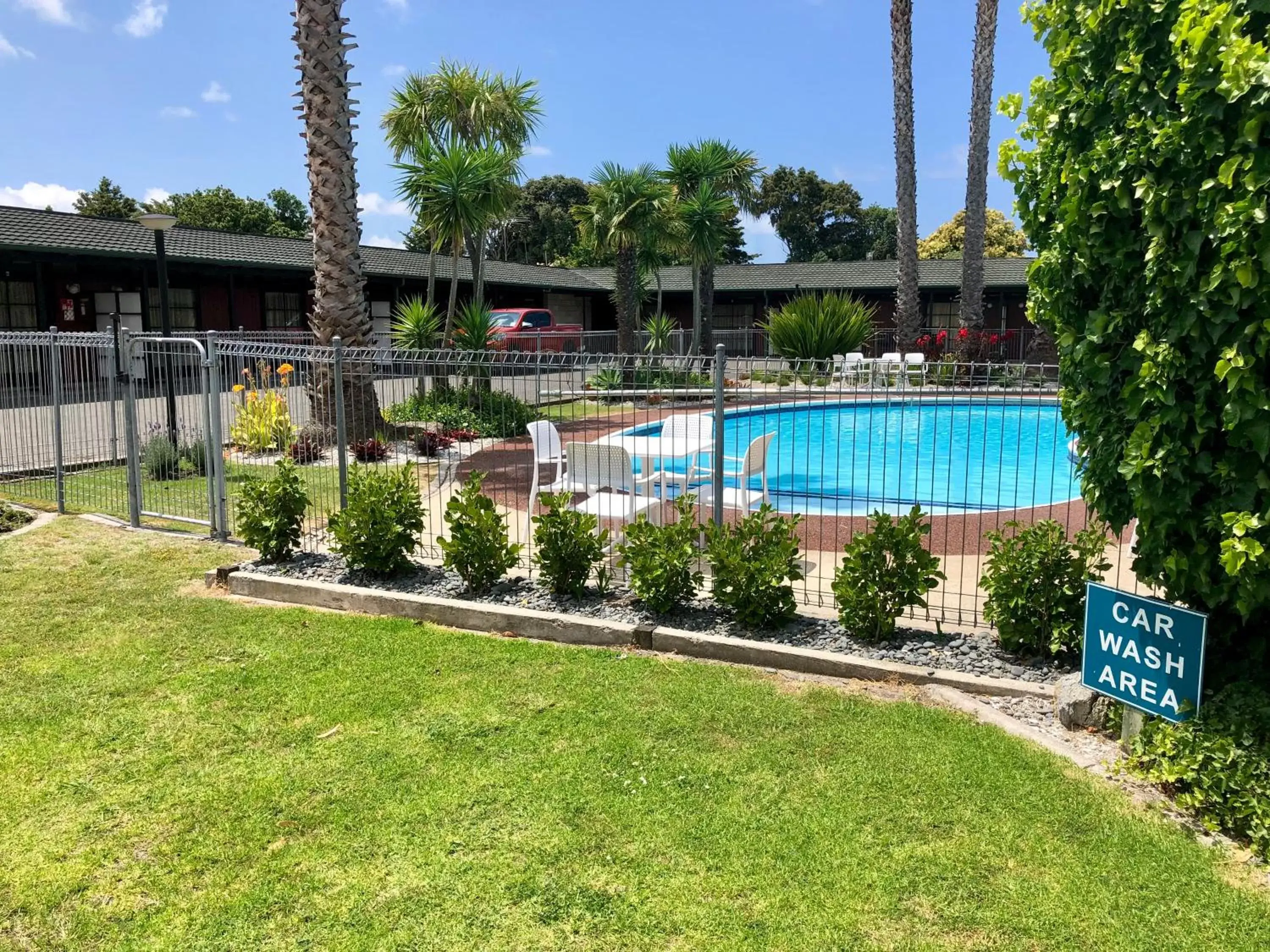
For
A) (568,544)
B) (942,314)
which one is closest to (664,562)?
(568,544)

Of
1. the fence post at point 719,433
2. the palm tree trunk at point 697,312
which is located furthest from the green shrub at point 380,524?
the palm tree trunk at point 697,312

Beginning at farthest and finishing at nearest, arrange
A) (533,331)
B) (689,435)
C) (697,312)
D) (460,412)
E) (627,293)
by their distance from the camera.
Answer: (697,312) → (533,331) → (627,293) → (460,412) → (689,435)

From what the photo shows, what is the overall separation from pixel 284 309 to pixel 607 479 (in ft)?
86.4

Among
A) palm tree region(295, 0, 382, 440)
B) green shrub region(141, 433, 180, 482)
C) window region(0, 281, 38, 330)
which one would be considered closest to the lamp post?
green shrub region(141, 433, 180, 482)

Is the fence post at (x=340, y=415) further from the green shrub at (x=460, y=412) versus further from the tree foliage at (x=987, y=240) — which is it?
the tree foliage at (x=987, y=240)

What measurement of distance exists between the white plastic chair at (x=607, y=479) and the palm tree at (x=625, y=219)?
17.3m

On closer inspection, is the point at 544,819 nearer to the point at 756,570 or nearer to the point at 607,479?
the point at 756,570

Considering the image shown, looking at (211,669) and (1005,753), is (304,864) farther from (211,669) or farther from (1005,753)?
(1005,753)

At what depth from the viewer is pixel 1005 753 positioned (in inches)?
157

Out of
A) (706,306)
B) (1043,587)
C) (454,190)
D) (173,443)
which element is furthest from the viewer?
(706,306)

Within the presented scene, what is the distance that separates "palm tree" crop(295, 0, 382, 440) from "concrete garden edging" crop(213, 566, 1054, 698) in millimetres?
6279

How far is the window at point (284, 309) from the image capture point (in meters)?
Answer: 29.9

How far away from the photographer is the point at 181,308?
27.0m

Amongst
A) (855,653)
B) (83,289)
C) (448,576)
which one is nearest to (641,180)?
(83,289)
